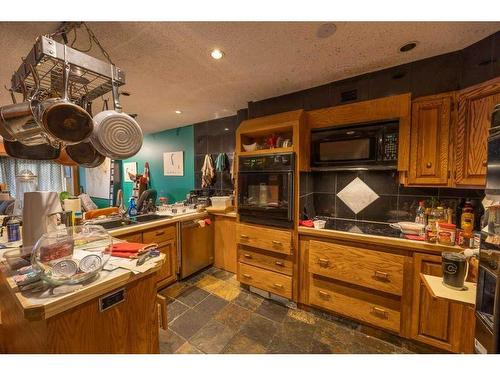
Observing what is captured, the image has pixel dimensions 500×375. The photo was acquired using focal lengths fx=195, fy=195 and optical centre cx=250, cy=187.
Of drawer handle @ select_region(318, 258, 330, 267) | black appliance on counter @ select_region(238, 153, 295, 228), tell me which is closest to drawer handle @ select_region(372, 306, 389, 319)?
drawer handle @ select_region(318, 258, 330, 267)

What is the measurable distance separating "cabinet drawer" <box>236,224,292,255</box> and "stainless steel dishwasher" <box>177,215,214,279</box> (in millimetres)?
608

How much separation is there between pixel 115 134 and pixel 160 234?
1.30 meters

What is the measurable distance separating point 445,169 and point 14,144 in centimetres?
296

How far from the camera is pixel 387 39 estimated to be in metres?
1.29

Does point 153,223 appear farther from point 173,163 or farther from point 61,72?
point 173,163

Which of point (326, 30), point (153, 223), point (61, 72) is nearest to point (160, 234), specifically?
point (153, 223)

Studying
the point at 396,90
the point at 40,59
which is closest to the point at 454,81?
the point at 396,90

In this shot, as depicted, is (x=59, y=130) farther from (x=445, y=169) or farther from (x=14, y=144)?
(x=445, y=169)

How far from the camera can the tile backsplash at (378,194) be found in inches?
62.2

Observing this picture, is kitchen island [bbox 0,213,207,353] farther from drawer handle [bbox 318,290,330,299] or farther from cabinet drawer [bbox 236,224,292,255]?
drawer handle [bbox 318,290,330,299]

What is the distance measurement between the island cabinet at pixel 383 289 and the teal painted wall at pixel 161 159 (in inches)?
96.6

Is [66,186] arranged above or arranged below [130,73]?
below

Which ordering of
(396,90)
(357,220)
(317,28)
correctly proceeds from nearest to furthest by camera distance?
(317,28) < (396,90) < (357,220)

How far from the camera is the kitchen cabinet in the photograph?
2.47 m
